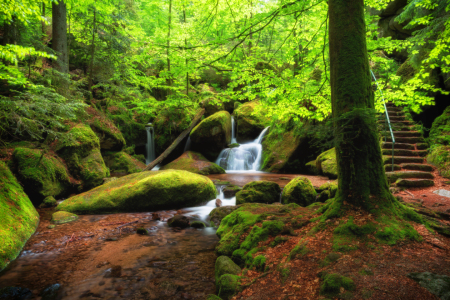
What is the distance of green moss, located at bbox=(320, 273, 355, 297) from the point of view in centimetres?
203

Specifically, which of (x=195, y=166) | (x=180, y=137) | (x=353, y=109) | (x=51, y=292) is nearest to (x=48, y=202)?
(x=51, y=292)

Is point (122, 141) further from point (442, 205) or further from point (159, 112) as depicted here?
point (442, 205)

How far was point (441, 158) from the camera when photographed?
→ 684cm

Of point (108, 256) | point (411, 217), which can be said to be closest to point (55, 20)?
point (108, 256)

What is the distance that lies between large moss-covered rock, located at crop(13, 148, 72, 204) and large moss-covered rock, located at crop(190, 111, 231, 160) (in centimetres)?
797

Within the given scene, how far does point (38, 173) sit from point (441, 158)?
12171mm

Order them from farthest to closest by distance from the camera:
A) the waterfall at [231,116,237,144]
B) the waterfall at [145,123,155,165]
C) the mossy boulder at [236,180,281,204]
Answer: the waterfall at [231,116,237,144], the waterfall at [145,123,155,165], the mossy boulder at [236,180,281,204]

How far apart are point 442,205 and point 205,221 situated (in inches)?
214

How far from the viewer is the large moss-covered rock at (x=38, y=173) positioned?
6.25 m

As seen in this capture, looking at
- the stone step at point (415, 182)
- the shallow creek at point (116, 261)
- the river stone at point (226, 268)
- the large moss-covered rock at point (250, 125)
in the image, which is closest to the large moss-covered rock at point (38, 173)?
the shallow creek at point (116, 261)

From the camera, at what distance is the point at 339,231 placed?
2.82 metres

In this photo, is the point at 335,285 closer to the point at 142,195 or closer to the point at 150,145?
the point at 142,195

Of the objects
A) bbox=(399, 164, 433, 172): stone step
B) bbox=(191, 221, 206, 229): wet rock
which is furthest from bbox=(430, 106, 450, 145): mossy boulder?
bbox=(191, 221, 206, 229): wet rock

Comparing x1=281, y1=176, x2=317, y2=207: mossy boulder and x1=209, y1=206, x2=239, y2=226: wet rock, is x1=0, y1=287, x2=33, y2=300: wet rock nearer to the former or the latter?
x1=209, y1=206, x2=239, y2=226: wet rock
